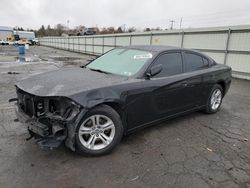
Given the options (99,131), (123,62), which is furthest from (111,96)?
(123,62)

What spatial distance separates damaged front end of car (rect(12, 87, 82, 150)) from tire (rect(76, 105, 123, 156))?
5.1 inches

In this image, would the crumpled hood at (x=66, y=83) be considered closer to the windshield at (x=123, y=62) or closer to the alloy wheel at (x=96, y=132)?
the windshield at (x=123, y=62)

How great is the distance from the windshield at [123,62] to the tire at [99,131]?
0.88 metres

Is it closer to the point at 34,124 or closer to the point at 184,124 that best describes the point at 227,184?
the point at 184,124

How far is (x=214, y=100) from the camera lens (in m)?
4.91

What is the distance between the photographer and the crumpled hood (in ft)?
8.77

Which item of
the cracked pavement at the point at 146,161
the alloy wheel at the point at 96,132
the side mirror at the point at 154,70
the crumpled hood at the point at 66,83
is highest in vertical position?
the side mirror at the point at 154,70

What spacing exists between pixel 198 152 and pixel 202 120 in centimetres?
147

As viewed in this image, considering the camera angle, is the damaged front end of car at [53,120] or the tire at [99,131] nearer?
the damaged front end of car at [53,120]

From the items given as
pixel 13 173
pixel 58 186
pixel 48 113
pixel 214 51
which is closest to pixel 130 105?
pixel 48 113

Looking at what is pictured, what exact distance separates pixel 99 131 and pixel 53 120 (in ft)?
2.13

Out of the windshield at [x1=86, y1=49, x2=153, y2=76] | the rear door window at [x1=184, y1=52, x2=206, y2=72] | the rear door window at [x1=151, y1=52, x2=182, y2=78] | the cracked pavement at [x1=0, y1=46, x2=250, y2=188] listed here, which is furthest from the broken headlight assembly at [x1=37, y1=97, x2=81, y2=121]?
the rear door window at [x1=184, y1=52, x2=206, y2=72]

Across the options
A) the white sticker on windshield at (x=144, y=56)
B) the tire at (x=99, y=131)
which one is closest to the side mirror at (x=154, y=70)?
the white sticker on windshield at (x=144, y=56)

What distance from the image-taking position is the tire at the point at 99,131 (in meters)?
2.75
